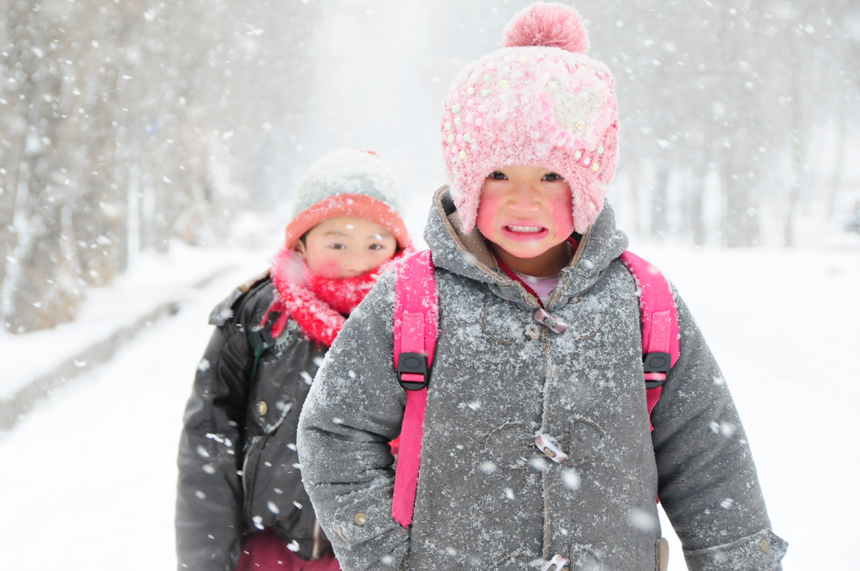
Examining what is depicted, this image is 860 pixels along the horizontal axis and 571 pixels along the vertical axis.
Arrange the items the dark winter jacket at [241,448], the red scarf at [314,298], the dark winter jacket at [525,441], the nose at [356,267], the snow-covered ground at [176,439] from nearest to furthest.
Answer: the dark winter jacket at [525,441] < the dark winter jacket at [241,448] < the red scarf at [314,298] < the nose at [356,267] < the snow-covered ground at [176,439]

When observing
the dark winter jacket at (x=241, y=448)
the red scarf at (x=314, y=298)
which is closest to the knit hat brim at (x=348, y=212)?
the red scarf at (x=314, y=298)

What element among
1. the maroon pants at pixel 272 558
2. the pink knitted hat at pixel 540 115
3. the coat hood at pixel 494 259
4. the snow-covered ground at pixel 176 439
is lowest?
the snow-covered ground at pixel 176 439

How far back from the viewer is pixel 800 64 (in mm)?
15883

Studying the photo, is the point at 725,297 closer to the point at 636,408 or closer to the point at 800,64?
the point at 636,408

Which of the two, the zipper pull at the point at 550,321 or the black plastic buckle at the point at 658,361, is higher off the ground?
the zipper pull at the point at 550,321

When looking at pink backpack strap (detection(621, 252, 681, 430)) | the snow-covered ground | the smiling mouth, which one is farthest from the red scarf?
the snow-covered ground

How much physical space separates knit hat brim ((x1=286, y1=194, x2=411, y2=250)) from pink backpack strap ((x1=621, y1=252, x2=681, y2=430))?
3.28 feet

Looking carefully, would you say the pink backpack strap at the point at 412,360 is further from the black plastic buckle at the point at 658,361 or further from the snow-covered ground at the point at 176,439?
the snow-covered ground at the point at 176,439

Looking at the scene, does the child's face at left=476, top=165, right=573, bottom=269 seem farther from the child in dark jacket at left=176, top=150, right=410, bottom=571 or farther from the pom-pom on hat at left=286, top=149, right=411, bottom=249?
the pom-pom on hat at left=286, top=149, right=411, bottom=249

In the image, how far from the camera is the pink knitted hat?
49.9 inches

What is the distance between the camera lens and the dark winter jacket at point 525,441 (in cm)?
122

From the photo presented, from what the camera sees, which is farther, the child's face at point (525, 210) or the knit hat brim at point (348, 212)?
the knit hat brim at point (348, 212)

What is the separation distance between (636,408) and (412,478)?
0.48 m

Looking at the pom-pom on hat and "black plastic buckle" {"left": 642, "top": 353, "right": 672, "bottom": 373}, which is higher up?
the pom-pom on hat
